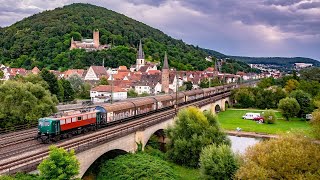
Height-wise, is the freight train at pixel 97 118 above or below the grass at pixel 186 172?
above

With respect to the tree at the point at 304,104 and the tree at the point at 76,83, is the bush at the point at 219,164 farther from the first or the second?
the tree at the point at 76,83

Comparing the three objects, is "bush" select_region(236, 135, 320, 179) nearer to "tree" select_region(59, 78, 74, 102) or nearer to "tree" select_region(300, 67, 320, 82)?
"tree" select_region(59, 78, 74, 102)

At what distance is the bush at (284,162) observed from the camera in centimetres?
2602

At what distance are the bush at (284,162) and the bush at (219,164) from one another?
12.7 feet

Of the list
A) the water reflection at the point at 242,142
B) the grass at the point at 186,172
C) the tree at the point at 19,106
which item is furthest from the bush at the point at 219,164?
the water reflection at the point at 242,142

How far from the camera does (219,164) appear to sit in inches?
1257

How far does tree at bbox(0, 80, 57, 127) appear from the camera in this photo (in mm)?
41188

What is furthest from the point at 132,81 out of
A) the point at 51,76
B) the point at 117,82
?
the point at 51,76

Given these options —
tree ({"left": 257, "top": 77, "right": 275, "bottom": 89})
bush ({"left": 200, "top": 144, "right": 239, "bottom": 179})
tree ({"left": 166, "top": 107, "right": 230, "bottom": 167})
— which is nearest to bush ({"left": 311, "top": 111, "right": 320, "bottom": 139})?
bush ({"left": 200, "top": 144, "right": 239, "bottom": 179})

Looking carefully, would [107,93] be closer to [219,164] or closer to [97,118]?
[97,118]

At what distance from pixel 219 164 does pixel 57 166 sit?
1450 centimetres

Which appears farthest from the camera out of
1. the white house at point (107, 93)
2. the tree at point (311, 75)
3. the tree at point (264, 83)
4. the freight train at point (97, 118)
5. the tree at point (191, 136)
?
the tree at point (311, 75)

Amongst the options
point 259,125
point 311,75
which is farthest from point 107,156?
point 311,75

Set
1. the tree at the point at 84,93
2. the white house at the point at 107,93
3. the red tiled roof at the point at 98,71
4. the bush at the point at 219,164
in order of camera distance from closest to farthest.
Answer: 1. the bush at the point at 219,164
2. the white house at the point at 107,93
3. the tree at the point at 84,93
4. the red tiled roof at the point at 98,71
